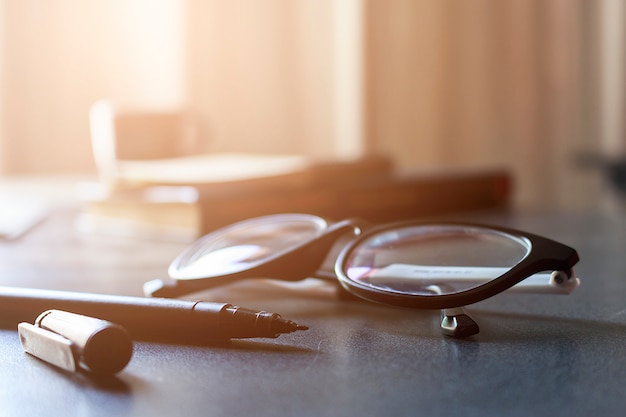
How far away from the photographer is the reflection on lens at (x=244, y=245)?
0.47 m

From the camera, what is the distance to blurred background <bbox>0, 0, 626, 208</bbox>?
1.90m

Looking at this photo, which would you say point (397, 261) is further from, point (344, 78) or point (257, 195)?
point (344, 78)

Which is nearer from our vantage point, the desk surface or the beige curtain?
the desk surface

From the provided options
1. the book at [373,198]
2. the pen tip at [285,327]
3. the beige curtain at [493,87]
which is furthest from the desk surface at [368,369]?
the beige curtain at [493,87]

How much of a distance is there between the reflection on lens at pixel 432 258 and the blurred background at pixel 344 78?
1465mm

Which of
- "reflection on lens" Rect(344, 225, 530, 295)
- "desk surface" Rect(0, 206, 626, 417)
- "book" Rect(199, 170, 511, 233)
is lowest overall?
"book" Rect(199, 170, 511, 233)

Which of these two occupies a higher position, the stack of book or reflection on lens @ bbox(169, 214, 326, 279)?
reflection on lens @ bbox(169, 214, 326, 279)

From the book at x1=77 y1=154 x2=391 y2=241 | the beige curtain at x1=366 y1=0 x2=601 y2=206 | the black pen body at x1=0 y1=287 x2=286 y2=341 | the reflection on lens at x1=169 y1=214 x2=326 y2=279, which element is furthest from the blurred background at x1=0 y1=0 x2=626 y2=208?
the black pen body at x1=0 y1=287 x2=286 y2=341

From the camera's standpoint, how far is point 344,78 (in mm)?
2195

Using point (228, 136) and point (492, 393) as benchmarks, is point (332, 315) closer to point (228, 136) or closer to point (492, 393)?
point (492, 393)

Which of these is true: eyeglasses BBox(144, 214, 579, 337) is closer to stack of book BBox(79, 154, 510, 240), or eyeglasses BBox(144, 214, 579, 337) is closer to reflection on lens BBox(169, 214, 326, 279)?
reflection on lens BBox(169, 214, 326, 279)

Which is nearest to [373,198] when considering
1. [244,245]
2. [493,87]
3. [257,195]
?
[257,195]

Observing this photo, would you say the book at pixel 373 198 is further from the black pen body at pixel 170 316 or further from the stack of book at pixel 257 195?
the black pen body at pixel 170 316

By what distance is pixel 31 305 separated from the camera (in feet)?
1.30
